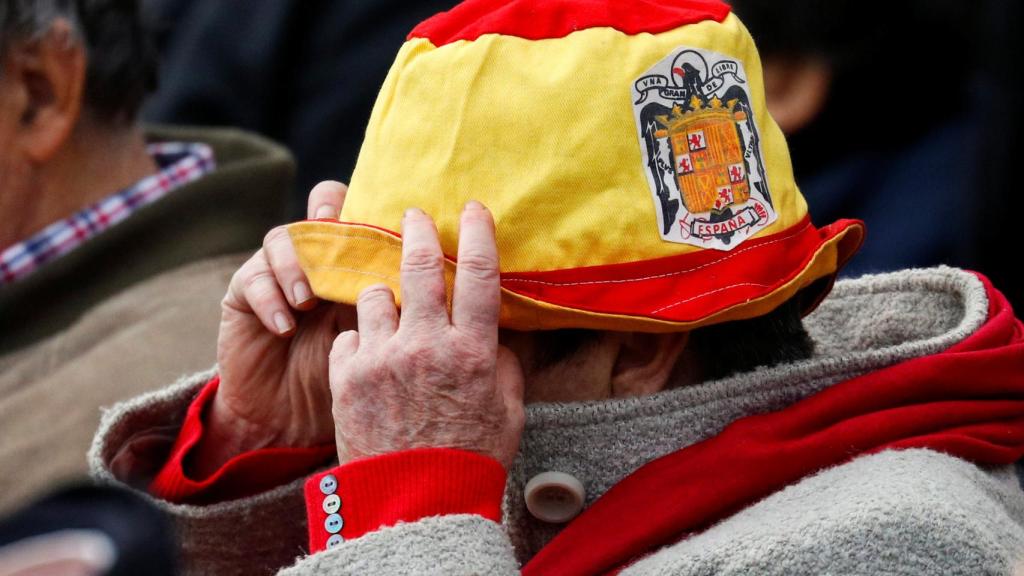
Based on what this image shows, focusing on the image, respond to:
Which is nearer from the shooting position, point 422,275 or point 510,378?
point 422,275

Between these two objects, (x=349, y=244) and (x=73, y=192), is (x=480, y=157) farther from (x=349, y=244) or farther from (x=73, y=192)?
(x=73, y=192)

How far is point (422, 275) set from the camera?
1768mm

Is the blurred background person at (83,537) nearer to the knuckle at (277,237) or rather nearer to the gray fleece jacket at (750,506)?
the gray fleece jacket at (750,506)

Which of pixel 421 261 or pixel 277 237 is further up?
pixel 421 261

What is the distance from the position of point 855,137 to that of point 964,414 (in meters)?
1.96

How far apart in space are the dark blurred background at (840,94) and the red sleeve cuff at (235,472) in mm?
1592

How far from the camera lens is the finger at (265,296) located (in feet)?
6.89

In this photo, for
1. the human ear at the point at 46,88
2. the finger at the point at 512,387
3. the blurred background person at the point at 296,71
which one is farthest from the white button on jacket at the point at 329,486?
the blurred background person at the point at 296,71

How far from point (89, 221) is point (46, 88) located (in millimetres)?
304

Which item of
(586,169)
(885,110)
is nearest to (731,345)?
(586,169)

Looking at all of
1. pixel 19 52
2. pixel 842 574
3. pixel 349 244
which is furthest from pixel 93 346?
pixel 842 574

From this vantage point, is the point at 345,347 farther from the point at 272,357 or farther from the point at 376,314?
the point at 272,357

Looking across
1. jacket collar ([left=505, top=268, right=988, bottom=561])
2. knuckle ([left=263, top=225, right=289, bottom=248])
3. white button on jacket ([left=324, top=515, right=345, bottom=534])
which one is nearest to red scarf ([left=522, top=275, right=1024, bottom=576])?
jacket collar ([left=505, top=268, right=988, bottom=561])

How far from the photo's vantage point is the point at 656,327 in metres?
1.79
